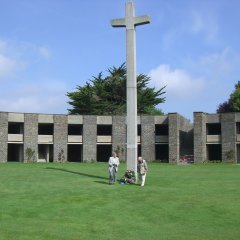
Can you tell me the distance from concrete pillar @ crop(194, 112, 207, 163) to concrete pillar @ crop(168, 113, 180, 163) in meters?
2.21

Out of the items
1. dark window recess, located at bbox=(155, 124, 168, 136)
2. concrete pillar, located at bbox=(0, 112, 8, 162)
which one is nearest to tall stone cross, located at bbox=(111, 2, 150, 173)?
concrete pillar, located at bbox=(0, 112, 8, 162)

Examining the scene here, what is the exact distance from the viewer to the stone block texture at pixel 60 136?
192ft

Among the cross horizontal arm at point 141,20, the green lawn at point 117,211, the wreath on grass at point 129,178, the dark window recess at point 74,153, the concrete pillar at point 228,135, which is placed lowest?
the green lawn at point 117,211

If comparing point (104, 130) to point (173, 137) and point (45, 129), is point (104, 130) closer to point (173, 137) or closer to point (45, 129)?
point (45, 129)

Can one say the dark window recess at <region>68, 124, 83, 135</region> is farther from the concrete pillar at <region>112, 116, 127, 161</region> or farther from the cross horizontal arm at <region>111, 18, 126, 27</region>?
the cross horizontal arm at <region>111, 18, 126, 27</region>

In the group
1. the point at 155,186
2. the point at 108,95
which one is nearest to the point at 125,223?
the point at 155,186

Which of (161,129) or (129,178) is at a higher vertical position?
(161,129)

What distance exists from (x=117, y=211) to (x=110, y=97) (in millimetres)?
58195

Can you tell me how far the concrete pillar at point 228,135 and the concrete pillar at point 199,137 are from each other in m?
2.30

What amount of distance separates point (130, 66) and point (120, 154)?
34247 millimetres

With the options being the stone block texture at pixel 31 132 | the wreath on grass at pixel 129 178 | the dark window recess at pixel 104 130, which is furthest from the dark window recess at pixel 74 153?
the wreath on grass at pixel 129 178

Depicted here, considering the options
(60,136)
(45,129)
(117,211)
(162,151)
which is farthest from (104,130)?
(117,211)

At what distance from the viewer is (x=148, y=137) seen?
60688 mm

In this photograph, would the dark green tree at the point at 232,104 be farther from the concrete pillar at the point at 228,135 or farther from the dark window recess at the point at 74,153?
the dark window recess at the point at 74,153
